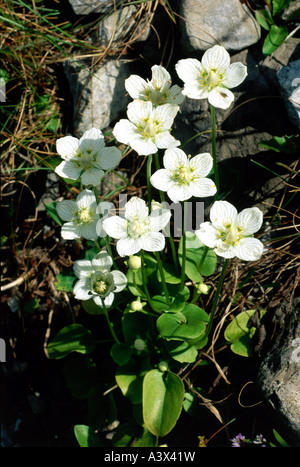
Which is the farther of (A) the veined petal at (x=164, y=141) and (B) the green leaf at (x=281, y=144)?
(B) the green leaf at (x=281, y=144)

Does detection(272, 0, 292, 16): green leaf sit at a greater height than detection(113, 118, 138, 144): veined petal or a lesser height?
greater

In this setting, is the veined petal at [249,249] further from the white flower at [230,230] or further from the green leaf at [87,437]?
the green leaf at [87,437]

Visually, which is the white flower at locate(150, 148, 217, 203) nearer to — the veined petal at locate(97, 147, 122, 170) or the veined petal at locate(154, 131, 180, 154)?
the veined petal at locate(154, 131, 180, 154)

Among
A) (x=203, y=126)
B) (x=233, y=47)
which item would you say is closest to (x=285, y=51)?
(x=233, y=47)

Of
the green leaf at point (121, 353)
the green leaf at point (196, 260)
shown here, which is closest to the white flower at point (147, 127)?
the green leaf at point (196, 260)

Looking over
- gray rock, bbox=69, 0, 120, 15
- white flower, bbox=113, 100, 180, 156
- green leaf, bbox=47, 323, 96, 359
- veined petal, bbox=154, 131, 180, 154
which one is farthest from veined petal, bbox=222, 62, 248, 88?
green leaf, bbox=47, 323, 96, 359

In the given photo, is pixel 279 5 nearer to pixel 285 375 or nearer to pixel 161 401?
pixel 285 375
